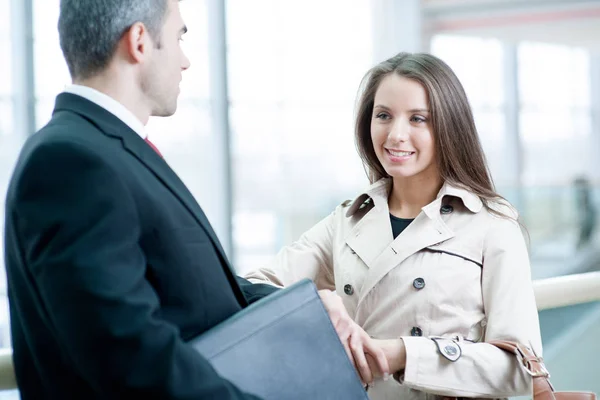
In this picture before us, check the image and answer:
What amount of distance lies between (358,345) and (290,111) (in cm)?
881

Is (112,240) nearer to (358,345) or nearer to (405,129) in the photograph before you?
(358,345)

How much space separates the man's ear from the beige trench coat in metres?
0.78

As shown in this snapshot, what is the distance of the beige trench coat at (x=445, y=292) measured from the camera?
66.9 inches

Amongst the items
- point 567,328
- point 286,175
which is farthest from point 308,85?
point 567,328

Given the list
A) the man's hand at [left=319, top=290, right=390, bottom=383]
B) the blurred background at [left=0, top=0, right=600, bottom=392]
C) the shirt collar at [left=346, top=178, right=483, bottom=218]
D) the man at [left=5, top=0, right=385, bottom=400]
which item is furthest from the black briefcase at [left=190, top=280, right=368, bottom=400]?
the blurred background at [left=0, top=0, right=600, bottom=392]

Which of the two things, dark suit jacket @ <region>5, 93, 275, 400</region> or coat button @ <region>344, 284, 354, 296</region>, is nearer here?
dark suit jacket @ <region>5, 93, 275, 400</region>

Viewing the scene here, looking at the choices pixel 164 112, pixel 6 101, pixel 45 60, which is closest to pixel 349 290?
pixel 164 112

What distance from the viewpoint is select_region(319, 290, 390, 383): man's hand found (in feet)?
5.28

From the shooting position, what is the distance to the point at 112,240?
3.74ft

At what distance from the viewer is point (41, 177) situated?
1146mm

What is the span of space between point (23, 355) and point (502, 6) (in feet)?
33.0

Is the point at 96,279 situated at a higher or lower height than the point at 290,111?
lower


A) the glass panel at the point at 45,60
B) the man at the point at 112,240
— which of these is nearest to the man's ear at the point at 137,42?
the man at the point at 112,240

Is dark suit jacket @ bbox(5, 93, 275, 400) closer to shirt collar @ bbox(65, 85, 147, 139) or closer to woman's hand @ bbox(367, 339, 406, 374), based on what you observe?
shirt collar @ bbox(65, 85, 147, 139)
